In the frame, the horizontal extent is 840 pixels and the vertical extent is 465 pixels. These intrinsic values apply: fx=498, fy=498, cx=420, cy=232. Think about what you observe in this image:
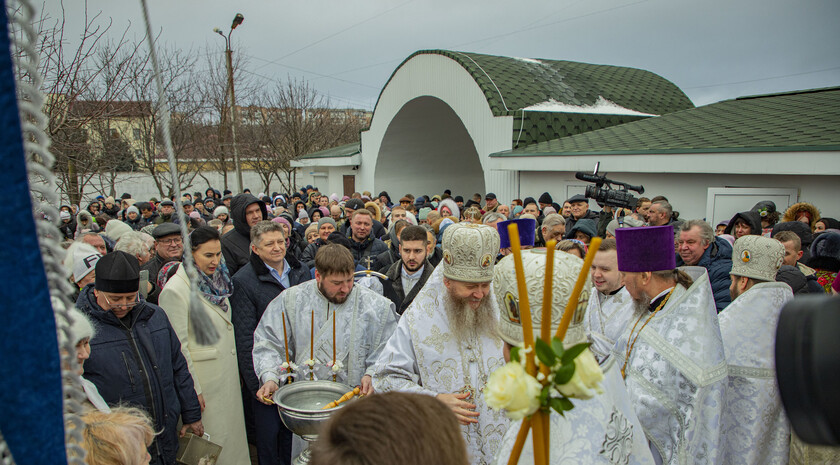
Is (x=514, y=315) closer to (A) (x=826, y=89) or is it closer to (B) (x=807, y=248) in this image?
(B) (x=807, y=248)

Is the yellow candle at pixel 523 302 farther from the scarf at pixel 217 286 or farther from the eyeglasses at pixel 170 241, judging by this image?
the eyeglasses at pixel 170 241

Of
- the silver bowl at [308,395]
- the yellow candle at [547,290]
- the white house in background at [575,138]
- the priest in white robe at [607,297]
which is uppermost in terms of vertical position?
the white house in background at [575,138]

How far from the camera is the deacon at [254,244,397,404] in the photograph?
3.47m

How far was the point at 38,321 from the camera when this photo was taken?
2.00 ft

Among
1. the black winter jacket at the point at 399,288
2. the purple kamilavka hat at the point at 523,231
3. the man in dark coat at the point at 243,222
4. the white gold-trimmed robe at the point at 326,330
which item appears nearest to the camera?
the purple kamilavka hat at the point at 523,231

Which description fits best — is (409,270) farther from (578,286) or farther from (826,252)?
(826,252)

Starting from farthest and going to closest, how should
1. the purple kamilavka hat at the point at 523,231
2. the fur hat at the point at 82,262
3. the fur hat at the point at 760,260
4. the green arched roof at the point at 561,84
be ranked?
the green arched roof at the point at 561,84, the fur hat at the point at 82,262, the purple kamilavka hat at the point at 523,231, the fur hat at the point at 760,260

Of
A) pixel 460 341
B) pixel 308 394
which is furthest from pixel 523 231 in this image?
pixel 308 394

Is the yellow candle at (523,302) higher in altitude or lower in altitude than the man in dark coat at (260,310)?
Answer: higher

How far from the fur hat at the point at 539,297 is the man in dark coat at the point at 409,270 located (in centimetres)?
257

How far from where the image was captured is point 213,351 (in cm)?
367

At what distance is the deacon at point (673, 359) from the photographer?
254cm

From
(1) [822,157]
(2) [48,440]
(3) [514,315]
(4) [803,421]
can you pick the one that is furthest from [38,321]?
(1) [822,157]

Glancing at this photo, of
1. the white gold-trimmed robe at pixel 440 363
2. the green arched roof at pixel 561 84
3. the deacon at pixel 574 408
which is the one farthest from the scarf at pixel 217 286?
the green arched roof at pixel 561 84
